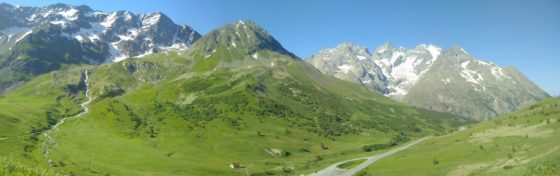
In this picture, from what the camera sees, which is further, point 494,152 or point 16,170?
point 494,152

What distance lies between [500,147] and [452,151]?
770 inches

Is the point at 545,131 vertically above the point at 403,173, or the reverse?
the point at 545,131

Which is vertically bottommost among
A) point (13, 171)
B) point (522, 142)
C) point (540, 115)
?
point (13, 171)

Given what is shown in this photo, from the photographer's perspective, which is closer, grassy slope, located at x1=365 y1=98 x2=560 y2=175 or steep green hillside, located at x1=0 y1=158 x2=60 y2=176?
steep green hillside, located at x1=0 y1=158 x2=60 y2=176

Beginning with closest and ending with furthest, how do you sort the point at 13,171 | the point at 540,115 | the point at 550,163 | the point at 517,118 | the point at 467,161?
the point at 13,171 → the point at 550,163 → the point at 467,161 → the point at 540,115 → the point at 517,118

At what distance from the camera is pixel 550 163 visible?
2035 inches

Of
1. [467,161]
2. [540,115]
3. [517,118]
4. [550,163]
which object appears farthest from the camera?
[517,118]

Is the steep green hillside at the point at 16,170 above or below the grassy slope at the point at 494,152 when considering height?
below

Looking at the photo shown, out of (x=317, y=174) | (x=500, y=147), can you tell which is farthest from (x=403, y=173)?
(x=317, y=174)

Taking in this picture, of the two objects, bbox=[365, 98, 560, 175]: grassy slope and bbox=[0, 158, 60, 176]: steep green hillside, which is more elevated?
bbox=[365, 98, 560, 175]: grassy slope

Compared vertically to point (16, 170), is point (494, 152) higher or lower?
higher

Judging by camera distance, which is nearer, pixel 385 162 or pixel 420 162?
pixel 420 162

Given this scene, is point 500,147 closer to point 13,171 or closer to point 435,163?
point 435,163

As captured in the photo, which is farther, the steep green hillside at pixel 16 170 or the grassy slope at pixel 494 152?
the grassy slope at pixel 494 152
